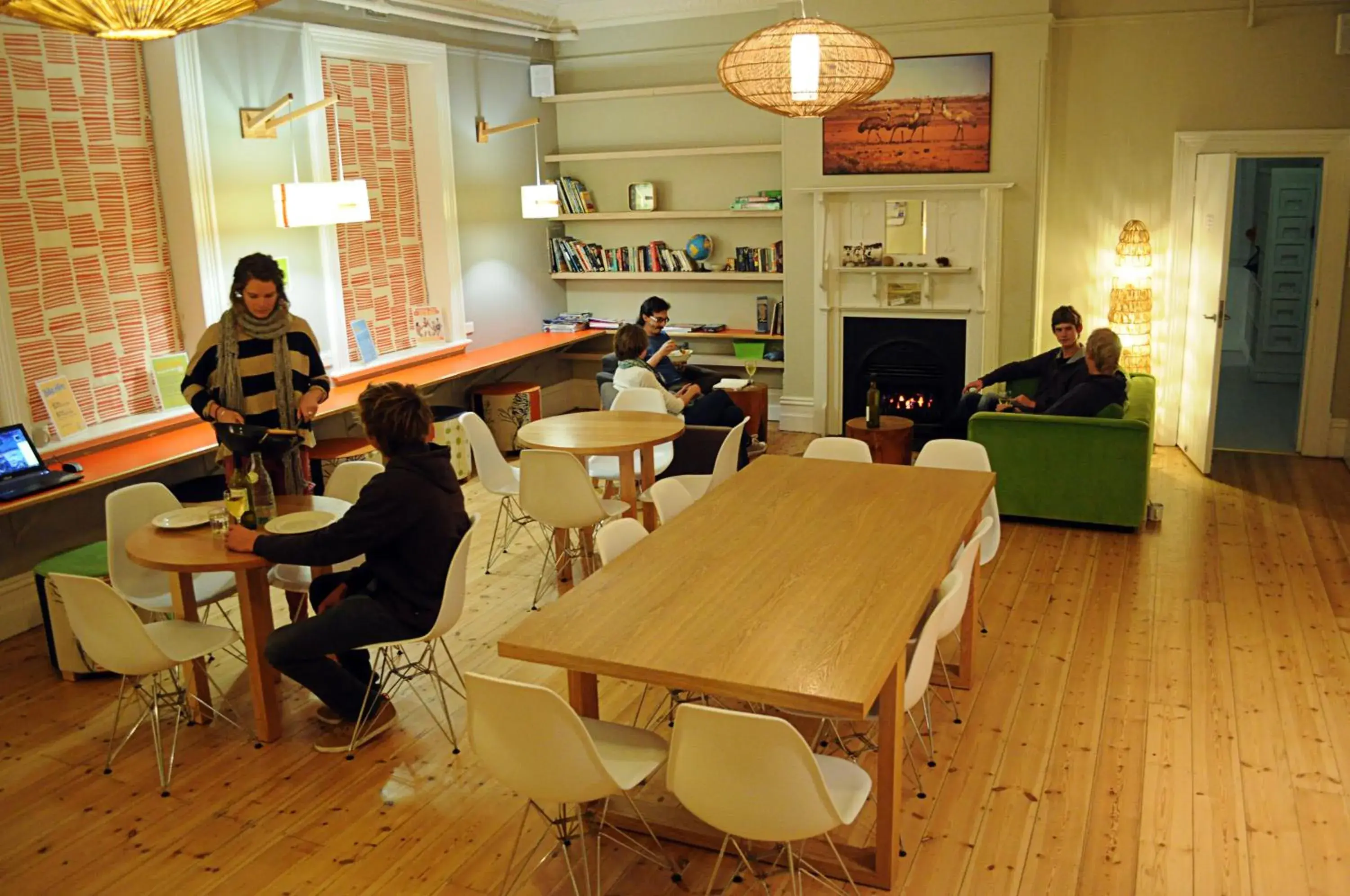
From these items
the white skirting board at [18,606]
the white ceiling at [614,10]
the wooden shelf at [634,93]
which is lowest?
the white skirting board at [18,606]

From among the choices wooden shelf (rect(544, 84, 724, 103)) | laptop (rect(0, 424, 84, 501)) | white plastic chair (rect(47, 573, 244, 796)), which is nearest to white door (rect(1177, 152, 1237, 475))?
wooden shelf (rect(544, 84, 724, 103))

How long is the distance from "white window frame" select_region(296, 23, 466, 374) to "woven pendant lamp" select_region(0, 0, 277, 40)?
3.95m

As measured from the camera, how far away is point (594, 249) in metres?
9.24

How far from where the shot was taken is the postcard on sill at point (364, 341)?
288 inches

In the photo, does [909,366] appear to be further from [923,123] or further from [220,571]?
[220,571]

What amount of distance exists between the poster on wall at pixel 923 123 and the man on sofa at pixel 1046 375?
1.49 m

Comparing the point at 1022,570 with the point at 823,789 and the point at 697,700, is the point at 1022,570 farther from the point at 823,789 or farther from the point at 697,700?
the point at 823,789

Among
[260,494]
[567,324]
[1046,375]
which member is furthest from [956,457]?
[567,324]

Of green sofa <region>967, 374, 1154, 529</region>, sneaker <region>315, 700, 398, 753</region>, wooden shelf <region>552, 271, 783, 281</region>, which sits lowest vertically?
sneaker <region>315, 700, 398, 753</region>

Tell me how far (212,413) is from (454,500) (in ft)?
4.86

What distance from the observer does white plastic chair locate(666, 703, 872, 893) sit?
255 cm

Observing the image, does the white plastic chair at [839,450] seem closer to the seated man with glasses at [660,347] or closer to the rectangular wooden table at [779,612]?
the rectangular wooden table at [779,612]

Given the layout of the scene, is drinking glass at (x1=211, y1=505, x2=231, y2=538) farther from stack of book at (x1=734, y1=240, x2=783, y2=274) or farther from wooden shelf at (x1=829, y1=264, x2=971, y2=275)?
stack of book at (x1=734, y1=240, x2=783, y2=274)

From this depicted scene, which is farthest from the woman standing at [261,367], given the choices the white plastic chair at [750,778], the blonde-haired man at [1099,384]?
the blonde-haired man at [1099,384]
